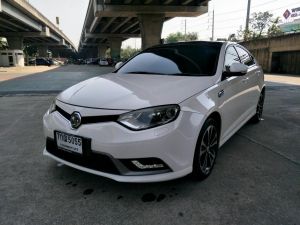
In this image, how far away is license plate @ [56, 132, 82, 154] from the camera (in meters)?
2.46

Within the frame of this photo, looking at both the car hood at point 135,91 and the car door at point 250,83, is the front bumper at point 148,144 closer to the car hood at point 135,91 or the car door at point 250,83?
the car hood at point 135,91

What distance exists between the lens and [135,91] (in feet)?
8.81

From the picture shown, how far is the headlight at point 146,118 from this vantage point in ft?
7.64

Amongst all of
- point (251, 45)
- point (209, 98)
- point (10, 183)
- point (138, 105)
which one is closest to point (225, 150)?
point (209, 98)

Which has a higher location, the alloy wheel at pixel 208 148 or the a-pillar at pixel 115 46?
the a-pillar at pixel 115 46

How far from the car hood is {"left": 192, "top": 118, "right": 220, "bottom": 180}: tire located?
41 cm

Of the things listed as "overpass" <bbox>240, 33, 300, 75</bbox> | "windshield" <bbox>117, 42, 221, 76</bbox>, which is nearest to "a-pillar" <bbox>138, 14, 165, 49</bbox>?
"overpass" <bbox>240, 33, 300, 75</bbox>

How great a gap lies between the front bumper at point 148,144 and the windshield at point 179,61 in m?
0.94

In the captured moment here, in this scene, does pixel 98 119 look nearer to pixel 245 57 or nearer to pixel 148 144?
pixel 148 144

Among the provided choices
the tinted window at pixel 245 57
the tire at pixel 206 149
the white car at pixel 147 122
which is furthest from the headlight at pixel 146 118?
the tinted window at pixel 245 57

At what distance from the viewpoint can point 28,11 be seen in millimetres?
32906

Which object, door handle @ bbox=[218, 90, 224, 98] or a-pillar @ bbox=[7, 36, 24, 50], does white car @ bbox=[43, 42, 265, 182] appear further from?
a-pillar @ bbox=[7, 36, 24, 50]

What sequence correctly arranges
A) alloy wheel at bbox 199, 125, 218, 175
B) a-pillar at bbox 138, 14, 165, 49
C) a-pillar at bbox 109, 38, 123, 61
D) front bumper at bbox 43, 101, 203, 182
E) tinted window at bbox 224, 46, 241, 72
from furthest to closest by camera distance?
a-pillar at bbox 109, 38, 123, 61, a-pillar at bbox 138, 14, 165, 49, tinted window at bbox 224, 46, 241, 72, alloy wheel at bbox 199, 125, 218, 175, front bumper at bbox 43, 101, 203, 182

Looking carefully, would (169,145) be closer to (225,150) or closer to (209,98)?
(209,98)
